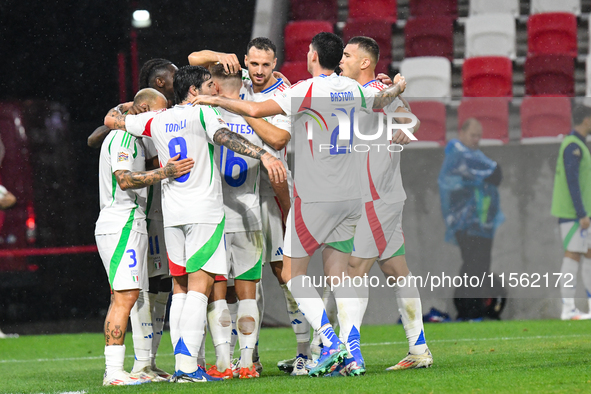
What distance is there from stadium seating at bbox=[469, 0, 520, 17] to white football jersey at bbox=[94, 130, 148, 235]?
695 centimetres

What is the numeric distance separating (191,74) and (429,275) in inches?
182

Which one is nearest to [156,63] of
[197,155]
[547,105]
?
[197,155]

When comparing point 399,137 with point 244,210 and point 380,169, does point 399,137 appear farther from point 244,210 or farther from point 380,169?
point 244,210

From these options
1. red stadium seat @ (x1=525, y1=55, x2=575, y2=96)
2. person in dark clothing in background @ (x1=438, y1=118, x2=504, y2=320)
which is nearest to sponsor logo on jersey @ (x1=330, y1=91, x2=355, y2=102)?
person in dark clothing in background @ (x1=438, y1=118, x2=504, y2=320)

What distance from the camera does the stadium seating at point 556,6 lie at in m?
9.91

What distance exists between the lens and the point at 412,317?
4.46 meters

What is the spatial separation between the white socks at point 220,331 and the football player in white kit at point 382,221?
790 mm

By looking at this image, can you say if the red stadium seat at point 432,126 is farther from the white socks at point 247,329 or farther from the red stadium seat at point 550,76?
the white socks at point 247,329

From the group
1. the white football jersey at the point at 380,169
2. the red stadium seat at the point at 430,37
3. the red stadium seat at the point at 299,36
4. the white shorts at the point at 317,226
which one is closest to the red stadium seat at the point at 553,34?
the red stadium seat at the point at 430,37

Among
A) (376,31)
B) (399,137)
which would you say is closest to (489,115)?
(376,31)

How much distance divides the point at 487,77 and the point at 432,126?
1.69 metres

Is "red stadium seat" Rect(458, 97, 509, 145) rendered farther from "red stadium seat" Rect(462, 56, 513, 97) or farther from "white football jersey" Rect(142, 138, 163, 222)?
"white football jersey" Rect(142, 138, 163, 222)

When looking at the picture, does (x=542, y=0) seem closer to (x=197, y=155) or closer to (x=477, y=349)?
(x=477, y=349)

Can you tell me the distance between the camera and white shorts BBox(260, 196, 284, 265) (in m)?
4.75
